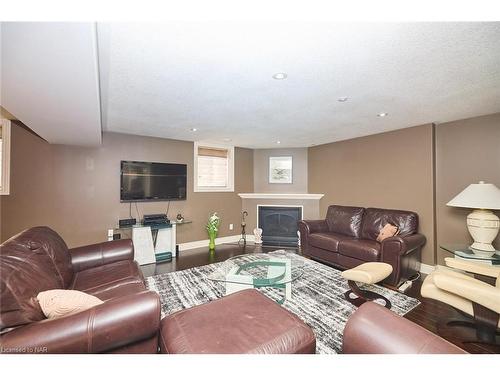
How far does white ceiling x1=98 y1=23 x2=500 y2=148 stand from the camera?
1.36 metres

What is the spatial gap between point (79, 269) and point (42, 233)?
1.67 feet

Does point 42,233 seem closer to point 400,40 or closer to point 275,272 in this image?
point 275,272

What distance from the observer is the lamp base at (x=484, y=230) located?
2521mm

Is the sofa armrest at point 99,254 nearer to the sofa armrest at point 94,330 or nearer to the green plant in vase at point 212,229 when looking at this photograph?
the sofa armrest at point 94,330

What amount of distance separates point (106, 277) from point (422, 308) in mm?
3194

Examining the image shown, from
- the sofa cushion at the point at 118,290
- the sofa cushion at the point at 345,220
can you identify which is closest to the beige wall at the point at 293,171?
the sofa cushion at the point at 345,220

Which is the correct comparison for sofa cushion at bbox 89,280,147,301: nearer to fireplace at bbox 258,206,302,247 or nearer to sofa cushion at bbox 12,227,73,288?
sofa cushion at bbox 12,227,73,288

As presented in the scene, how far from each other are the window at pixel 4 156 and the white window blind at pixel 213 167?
116 inches

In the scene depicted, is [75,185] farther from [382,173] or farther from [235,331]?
[382,173]

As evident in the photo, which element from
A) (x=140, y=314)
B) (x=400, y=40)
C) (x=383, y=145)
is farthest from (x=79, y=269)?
(x=383, y=145)

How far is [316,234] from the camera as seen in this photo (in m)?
3.88

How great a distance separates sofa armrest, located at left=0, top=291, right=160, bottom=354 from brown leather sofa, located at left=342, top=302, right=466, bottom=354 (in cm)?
103

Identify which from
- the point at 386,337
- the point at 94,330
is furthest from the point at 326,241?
the point at 94,330

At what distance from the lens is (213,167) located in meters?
5.06
